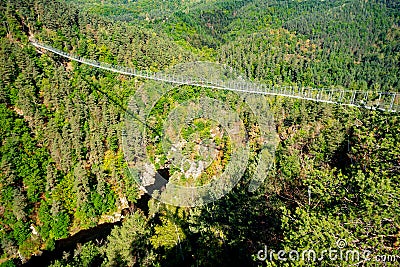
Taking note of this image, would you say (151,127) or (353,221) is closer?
(353,221)

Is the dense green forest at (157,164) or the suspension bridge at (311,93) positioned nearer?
the dense green forest at (157,164)

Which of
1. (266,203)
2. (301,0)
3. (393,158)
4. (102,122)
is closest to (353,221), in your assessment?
(393,158)

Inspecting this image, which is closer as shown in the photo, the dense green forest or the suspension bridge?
the dense green forest

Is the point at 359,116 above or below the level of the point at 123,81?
above

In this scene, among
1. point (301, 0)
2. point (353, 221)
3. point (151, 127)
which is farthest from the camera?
point (301, 0)

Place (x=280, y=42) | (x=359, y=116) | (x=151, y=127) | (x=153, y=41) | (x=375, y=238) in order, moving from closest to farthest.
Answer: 1. (x=375, y=238)
2. (x=359, y=116)
3. (x=151, y=127)
4. (x=153, y=41)
5. (x=280, y=42)

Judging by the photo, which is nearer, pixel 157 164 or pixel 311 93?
pixel 311 93

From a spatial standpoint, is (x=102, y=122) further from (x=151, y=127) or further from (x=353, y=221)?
(x=353, y=221)

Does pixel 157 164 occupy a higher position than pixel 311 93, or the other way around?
pixel 311 93
